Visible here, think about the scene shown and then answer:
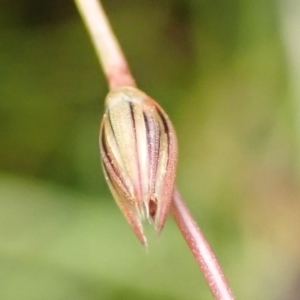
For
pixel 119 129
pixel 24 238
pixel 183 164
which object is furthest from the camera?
pixel 183 164

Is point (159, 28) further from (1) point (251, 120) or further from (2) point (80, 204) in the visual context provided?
(2) point (80, 204)


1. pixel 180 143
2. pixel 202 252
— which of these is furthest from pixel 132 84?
pixel 180 143

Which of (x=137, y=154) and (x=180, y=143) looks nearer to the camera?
(x=137, y=154)

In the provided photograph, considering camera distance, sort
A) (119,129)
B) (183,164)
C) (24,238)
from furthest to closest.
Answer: (183,164)
(24,238)
(119,129)

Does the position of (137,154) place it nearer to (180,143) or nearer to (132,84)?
(132,84)

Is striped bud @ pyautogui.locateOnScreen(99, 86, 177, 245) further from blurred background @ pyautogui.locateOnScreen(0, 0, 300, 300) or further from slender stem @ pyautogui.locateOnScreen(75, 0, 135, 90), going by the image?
blurred background @ pyautogui.locateOnScreen(0, 0, 300, 300)

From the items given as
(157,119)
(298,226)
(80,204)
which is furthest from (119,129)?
(298,226)
